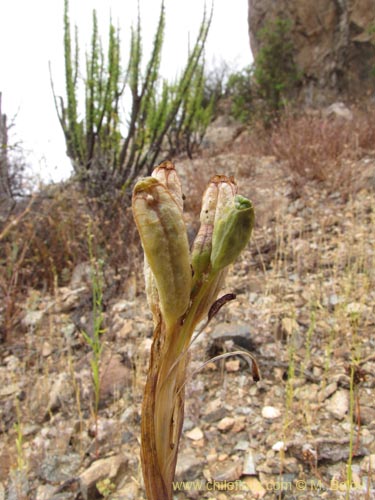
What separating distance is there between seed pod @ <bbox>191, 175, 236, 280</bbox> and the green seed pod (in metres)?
0.02

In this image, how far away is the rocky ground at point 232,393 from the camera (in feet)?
4.43

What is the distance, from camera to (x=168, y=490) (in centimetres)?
47

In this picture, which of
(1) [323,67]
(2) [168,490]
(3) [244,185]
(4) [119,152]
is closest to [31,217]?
(4) [119,152]

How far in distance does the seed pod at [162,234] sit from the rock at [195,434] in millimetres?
1299

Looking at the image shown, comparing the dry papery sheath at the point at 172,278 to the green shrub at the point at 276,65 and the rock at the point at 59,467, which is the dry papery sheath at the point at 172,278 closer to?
the rock at the point at 59,467

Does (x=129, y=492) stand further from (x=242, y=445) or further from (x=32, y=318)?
(x=32, y=318)

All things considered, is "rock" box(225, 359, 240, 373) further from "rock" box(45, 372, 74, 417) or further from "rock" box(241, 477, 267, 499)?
"rock" box(45, 372, 74, 417)

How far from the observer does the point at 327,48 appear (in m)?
10.9

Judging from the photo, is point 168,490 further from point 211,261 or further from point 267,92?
point 267,92

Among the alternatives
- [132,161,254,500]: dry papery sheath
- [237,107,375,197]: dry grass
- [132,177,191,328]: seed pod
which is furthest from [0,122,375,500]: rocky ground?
[237,107,375,197]: dry grass

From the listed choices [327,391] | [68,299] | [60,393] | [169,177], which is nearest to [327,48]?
[68,299]

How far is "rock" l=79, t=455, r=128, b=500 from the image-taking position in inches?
53.8

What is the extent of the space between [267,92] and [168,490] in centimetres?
1109

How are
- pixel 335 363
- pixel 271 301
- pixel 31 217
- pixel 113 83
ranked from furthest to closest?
1. pixel 113 83
2. pixel 31 217
3. pixel 271 301
4. pixel 335 363
